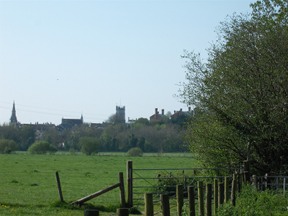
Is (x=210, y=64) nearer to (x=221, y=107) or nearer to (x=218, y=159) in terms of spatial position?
(x=221, y=107)

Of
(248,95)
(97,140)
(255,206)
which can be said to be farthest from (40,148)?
(255,206)

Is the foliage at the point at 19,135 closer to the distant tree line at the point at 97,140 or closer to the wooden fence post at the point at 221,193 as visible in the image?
the distant tree line at the point at 97,140

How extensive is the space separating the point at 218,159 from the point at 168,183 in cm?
275

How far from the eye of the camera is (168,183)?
103 ft

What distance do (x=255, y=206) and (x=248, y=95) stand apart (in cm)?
1292

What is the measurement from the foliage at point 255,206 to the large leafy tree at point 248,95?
7.30m

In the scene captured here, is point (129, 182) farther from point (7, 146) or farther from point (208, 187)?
point (7, 146)

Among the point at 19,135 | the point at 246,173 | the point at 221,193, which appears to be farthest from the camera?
the point at 19,135

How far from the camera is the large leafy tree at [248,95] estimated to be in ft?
100

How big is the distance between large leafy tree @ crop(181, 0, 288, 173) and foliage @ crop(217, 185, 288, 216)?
7297 millimetres

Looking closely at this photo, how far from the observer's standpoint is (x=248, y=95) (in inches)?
1208

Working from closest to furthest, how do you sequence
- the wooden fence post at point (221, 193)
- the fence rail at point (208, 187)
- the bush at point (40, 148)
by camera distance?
the wooden fence post at point (221, 193) < the fence rail at point (208, 187) < the bush at point (40, 148)

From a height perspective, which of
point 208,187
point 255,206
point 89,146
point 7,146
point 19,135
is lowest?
point 255,206

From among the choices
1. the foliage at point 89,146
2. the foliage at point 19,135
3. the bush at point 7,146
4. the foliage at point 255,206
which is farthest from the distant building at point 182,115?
the foliage at point 19,135
